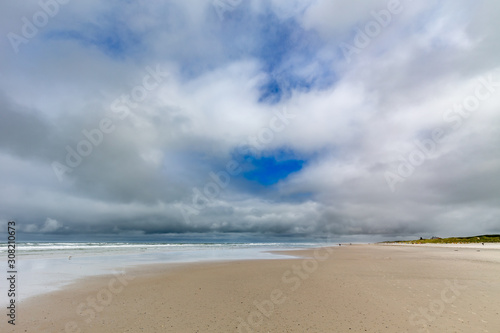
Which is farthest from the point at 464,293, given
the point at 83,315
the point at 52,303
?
the point at 52,303

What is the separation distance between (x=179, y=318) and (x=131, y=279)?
10132mm

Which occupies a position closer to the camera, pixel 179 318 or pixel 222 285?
pixel 179 318

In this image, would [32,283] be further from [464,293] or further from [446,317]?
[464,293]

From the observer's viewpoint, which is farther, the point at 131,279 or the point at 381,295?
the point at 131,279

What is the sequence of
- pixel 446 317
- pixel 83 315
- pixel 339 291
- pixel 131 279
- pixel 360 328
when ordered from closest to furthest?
pixel 360 328, pixel 446 317, pixel 83 315, pixel 339 291, pixel 131 279

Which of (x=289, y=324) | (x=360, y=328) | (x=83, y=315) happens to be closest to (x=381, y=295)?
(x=360, y=328)

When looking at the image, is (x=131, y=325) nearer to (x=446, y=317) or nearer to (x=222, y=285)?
(x=222, y=285)

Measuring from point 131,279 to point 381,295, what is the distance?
593 inches

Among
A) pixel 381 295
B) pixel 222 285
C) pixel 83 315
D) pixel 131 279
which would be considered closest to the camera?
pixel 83 315

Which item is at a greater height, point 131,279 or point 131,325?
point 131,325

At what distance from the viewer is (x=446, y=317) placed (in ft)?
30.4

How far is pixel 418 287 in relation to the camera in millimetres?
14188

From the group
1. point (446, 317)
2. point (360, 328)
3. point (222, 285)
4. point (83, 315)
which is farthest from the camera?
point (222, 285)

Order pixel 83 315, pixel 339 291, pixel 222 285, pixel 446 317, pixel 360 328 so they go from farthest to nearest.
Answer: pixel 222 285
pixel 339 291
pixel 83 315
pixel 446 317
pixel 360 328
